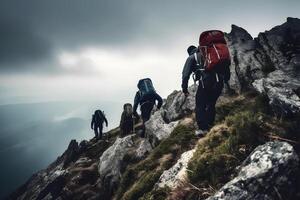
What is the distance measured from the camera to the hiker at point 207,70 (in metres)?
10.9

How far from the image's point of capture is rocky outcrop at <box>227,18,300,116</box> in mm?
10461

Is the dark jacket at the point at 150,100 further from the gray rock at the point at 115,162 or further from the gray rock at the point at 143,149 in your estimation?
the gray rock at the point at 143,149

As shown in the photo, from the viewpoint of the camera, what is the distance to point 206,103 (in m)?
12.2

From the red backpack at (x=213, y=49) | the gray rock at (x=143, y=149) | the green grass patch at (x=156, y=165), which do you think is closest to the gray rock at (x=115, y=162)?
the gray rock at (x=143, y=149)

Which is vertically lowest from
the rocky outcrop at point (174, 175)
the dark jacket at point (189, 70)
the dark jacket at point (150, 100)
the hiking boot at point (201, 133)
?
the rocky outcrop at point (174, 175)

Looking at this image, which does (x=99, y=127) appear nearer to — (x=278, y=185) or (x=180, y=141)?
(x=180, y=141)

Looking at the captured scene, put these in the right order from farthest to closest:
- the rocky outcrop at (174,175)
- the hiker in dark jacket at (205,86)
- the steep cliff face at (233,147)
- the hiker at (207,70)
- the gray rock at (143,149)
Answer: the gray rock at (143,149), the hiker in dark jacket at (205,86), the hiker at (207,70), the rocky outcrop at (174,175), the steep cliff face at (233,147)

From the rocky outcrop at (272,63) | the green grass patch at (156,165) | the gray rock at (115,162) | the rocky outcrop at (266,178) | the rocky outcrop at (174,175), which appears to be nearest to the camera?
the rocky outcrop at (266,178)

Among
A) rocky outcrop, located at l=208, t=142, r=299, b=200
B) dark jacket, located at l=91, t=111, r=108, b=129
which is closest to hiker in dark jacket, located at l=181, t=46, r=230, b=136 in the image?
rocky outcrop, located at l=208, t=142, r=299, b=200

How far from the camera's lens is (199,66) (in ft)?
38.0

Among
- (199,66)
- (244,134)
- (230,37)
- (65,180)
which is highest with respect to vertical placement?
(230,37)

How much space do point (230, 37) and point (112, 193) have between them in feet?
45.9

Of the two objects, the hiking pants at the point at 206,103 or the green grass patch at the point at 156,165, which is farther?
the hiking pants at the point at 206,103

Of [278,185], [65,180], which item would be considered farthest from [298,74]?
[65,180]
